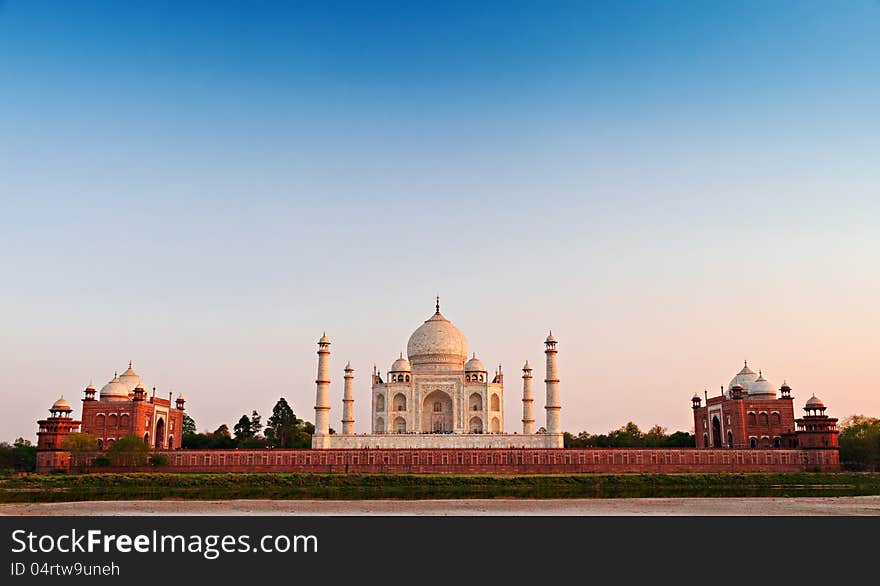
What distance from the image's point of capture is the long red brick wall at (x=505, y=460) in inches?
1929

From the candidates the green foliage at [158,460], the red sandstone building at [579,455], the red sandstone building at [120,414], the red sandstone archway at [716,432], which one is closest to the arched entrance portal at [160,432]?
the red sandstone building at [120,414]

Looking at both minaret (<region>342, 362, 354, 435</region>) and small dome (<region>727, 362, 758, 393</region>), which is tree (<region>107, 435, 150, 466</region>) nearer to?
minaret (<region>342, 362, 354, 435</region>)

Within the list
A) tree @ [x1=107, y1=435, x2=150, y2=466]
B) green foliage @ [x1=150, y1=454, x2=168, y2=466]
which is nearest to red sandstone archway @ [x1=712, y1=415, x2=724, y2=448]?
green foliage @ [x1=150, y1=454, x2=168, y2=466]

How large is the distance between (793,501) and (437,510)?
14.7 metres

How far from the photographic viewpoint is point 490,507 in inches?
1203

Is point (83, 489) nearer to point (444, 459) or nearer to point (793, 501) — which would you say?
point (444, 459)

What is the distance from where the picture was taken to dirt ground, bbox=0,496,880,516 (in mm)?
28156

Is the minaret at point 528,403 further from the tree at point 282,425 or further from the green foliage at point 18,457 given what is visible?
the green foliage at point 18,457

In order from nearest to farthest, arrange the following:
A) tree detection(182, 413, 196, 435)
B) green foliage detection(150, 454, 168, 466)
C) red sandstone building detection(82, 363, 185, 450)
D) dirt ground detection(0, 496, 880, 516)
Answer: dirt ground detection(0, 496, 880, 516), green foliage detection(150, 454, 168, 466), red sandstone building detection(82, 363, 185, 450), tree detection(182, 413, 196, 435)

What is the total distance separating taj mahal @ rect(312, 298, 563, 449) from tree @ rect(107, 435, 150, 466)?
1020cm

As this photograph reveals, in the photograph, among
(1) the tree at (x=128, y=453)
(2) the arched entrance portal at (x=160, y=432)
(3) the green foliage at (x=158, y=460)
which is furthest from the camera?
(2) the arched entrance portal at (x=160, y=432)

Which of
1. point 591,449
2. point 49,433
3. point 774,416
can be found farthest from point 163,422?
point 774,416

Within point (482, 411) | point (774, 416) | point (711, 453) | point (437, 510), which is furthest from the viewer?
point (482, 411)

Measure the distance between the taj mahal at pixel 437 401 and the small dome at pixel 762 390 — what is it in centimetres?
1262
